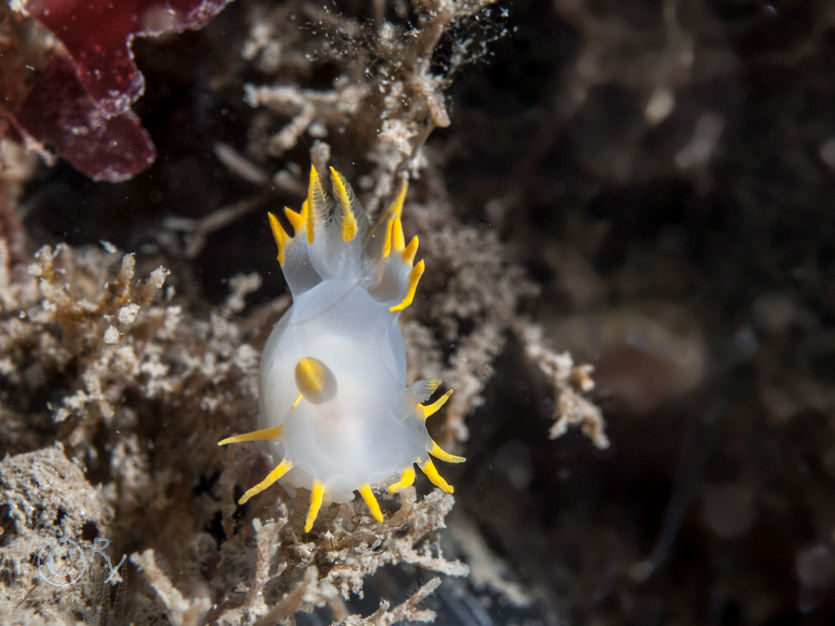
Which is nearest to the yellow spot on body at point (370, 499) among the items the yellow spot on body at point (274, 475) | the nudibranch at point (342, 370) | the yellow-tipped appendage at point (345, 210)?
the nudibranch at point (342, 370)

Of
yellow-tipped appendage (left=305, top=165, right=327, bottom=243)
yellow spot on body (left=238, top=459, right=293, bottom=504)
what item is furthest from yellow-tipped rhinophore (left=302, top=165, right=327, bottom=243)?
yellow spot on body (left=238, top=459, right=293, bottom=504)

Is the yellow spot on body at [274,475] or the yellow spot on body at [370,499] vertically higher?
the yellow spot on body at [274,475]

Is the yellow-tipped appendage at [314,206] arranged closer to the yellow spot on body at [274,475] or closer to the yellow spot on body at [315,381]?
the yellow spot on body at [315,381]

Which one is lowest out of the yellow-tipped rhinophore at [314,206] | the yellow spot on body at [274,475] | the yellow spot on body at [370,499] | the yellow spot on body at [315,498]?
the yellow spot on body at [370,499]

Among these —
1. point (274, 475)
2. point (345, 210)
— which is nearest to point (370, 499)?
point (274, 475)

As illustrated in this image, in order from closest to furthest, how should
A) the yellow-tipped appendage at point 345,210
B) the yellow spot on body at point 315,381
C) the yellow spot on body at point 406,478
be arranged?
the yellow spot on body at point 315,381 → the yellow spot on body at point 406,478 → the yellow-tipped appendage at point 345,210

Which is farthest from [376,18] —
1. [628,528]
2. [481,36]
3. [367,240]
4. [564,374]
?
[628,528]

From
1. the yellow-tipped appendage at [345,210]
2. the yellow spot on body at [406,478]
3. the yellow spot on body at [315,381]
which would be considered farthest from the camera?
the yellow-tipped appendage at [345,210]

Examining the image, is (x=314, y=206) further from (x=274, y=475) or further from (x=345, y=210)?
(x=274, y=475)

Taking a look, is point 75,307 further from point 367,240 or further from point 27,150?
point 367,240
